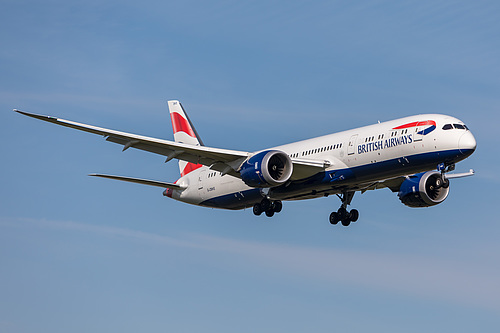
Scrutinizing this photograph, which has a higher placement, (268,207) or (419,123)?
(419,123)

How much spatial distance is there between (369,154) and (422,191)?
25.3ft

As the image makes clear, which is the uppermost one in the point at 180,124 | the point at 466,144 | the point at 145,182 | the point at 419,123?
the point at 180,124

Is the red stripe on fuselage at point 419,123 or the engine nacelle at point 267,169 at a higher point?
the red stripe on fuselage at point 419,123

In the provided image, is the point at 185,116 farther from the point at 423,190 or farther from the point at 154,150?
the point at 423,190

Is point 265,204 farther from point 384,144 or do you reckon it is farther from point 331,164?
point 384,144

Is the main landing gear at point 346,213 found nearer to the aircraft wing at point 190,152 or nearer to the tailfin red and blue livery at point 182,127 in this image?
the aircraft wing at point 190,152

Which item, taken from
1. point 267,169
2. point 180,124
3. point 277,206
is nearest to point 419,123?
point 267,169

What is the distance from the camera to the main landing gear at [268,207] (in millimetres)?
50812

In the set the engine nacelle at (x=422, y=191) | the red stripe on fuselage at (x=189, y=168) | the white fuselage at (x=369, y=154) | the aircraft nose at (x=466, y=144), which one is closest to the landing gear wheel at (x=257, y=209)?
the white fuselage at (x=369, y=154)

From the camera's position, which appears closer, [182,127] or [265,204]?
[265,204]

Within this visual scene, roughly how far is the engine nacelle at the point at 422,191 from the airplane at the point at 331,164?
2.4 inches

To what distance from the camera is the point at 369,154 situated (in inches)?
1777

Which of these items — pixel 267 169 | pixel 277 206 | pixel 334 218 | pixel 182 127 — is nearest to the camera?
pixel 267 169

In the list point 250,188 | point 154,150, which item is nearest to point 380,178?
point 250,188
